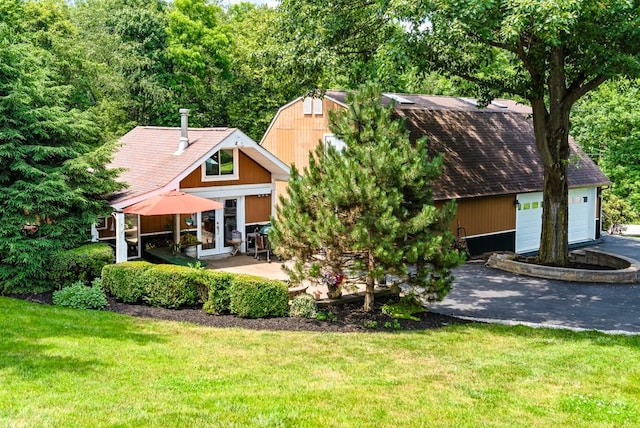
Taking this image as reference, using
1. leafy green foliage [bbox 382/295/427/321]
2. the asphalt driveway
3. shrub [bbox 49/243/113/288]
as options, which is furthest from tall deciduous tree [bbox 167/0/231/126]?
leafy green foliage [bbox 382/295/427/321]

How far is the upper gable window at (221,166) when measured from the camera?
64.8ft

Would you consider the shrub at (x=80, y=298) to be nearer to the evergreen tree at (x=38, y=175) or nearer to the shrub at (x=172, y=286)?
the shrub at (x=172, y=286)

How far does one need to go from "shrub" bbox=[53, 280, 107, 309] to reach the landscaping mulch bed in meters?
0.24

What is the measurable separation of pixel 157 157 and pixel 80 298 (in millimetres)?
7843

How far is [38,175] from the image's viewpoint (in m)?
15.2

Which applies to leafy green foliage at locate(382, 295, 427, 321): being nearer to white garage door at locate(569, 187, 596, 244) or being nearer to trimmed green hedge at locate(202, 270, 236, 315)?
trimmed green hedge at locate(202, 270, 236, 315)

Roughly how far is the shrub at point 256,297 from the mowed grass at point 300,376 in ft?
3.79

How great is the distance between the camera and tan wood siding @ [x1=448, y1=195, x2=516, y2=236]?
2255 centimetres

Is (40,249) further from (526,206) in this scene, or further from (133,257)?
(526,206)

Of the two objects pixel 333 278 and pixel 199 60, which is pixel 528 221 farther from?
pixel 199 60

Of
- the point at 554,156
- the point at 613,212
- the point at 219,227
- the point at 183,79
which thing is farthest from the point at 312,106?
the point at 613,212

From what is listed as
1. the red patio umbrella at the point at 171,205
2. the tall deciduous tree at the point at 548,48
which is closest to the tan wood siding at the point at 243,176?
the red patio umbrella at the point at 171,205

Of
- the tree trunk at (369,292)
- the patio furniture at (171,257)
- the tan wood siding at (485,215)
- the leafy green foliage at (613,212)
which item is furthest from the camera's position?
the leafy green foliage at (613,212)

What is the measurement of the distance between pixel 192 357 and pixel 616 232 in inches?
1079
